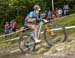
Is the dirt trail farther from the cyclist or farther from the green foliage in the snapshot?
the green foliage

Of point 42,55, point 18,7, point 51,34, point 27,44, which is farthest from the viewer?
point 18,7

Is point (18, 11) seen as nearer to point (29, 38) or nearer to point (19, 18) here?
point (19, 18)

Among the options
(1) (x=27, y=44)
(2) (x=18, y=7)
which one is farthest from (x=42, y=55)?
(2) (x=18, y=7)

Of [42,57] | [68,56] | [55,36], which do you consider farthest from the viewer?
[55,36]

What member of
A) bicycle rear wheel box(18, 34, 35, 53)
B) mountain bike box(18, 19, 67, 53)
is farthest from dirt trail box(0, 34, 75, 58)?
mountain bike box(18, 19, 67, 53)

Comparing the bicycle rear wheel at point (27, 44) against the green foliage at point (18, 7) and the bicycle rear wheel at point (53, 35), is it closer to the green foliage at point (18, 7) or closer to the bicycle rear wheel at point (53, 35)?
the bicycle rear wheel at point (53, 35)

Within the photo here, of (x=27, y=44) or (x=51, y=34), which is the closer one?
(x=51, y=34)

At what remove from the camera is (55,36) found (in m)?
11.2

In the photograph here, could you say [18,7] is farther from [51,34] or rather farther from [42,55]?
[42,55]

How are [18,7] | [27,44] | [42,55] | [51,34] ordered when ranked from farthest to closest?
[18,7]
[27,44]
[51,34]
[42,55]

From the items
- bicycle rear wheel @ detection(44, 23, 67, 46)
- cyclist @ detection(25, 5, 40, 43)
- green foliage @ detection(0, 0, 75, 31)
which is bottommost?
green foliage @ detection(0, 0, 75, 31)

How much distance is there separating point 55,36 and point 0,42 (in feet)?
23.3

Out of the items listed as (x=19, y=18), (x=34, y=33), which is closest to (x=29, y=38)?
(x=34, y=33)

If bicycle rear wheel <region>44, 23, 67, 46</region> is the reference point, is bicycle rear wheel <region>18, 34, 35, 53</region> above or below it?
below
